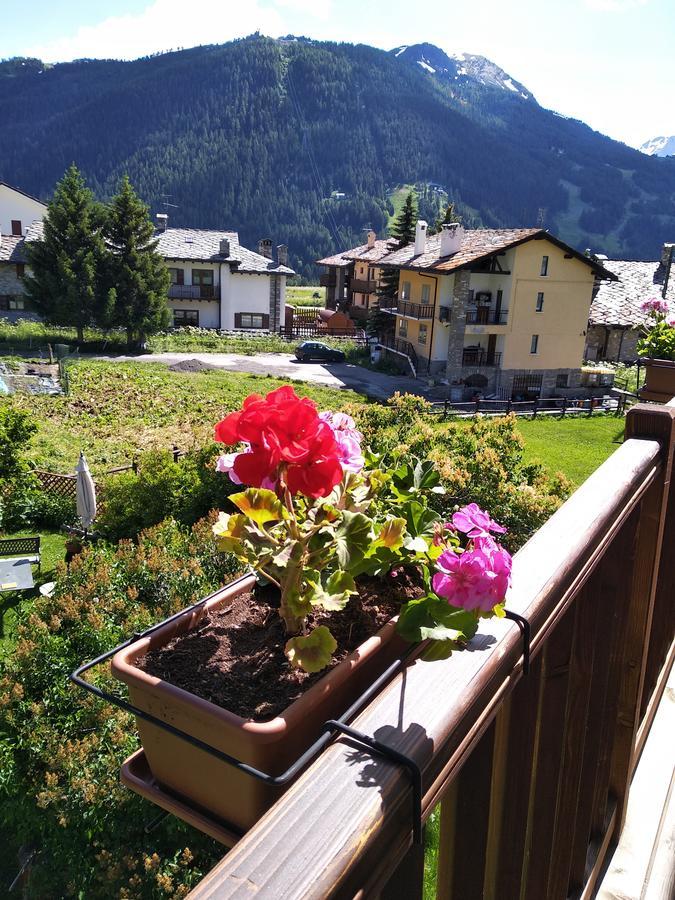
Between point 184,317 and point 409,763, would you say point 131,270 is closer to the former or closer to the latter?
point 184,317

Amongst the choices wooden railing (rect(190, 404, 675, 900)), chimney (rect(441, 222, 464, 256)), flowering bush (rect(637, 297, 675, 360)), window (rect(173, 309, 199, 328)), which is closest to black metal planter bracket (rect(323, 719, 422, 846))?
wooden railing (rect(190, 404, 675, 900))

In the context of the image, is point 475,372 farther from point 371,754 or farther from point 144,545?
point 371,754

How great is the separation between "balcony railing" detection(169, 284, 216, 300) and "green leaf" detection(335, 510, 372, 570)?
43534 mm

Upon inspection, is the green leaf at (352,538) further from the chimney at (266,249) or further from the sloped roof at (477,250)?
the chimney at (266,249)

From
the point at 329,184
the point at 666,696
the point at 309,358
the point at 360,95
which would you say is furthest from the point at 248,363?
the point at 360,95

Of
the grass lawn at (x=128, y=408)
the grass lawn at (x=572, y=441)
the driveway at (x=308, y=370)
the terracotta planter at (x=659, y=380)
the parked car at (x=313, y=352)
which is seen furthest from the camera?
the parked car at (x=313, y=352)

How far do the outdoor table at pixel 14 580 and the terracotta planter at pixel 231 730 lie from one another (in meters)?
8.45

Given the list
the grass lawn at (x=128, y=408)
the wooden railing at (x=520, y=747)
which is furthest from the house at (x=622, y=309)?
A: the wooden railing at (x=520, y=747)

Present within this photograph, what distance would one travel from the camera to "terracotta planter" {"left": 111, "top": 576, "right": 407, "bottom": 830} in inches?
48.1

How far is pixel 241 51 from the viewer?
A: 199 metres

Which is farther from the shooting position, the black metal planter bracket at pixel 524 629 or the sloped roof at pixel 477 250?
the sloped roof at pixel 477 250

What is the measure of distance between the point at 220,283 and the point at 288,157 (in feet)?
462

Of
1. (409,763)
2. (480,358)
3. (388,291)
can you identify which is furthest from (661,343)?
(388,291)

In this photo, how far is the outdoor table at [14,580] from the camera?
364 inches
